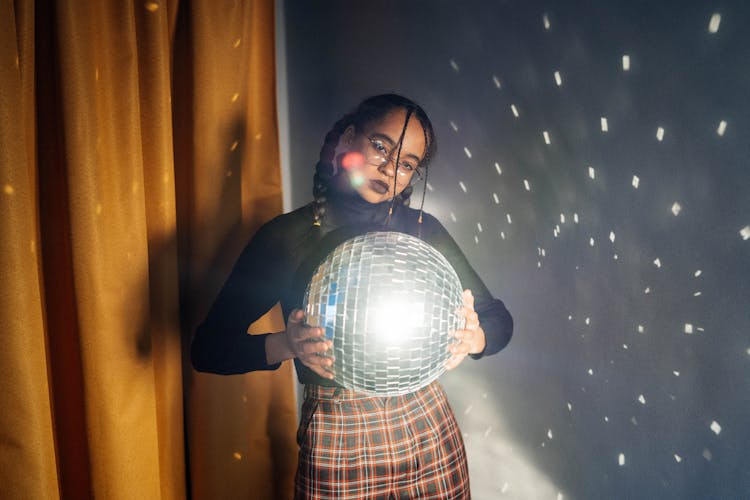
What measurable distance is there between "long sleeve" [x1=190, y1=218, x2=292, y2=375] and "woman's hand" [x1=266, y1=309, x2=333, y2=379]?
3.0 inches

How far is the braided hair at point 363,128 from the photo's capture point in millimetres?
838

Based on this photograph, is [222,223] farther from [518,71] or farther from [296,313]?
[518,71]

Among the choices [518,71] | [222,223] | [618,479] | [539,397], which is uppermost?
[518,71]

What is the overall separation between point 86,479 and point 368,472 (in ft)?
1.82

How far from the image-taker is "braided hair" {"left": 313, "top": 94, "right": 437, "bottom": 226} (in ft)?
2.75

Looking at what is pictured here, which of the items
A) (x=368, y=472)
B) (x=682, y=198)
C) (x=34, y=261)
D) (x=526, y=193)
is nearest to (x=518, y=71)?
(x=526, y=193)

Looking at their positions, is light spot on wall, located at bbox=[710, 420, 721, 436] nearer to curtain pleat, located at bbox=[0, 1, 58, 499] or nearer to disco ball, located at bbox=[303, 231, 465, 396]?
disco ball, located at bbox=[303, 231, 465, 396]

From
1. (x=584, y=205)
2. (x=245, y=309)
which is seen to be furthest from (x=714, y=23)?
(x=245, y=309)

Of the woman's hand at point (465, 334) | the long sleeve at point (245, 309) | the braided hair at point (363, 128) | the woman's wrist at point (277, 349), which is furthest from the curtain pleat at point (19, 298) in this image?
the woman's hand at point (465, 334)

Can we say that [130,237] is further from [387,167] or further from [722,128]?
[722,128]

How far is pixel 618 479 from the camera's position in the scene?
1.07m

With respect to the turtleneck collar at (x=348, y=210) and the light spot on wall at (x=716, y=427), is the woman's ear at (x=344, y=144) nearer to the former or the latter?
the turtleneck collar at (x=348, y=210)

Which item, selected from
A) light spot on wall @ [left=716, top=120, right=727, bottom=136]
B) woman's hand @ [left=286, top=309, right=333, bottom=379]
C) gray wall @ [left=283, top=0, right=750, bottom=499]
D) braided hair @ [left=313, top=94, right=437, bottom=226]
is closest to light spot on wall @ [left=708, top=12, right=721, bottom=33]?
gray wall @ [left=283, top=0, right=750, bottom=499]

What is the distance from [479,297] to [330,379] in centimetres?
Result: 37
